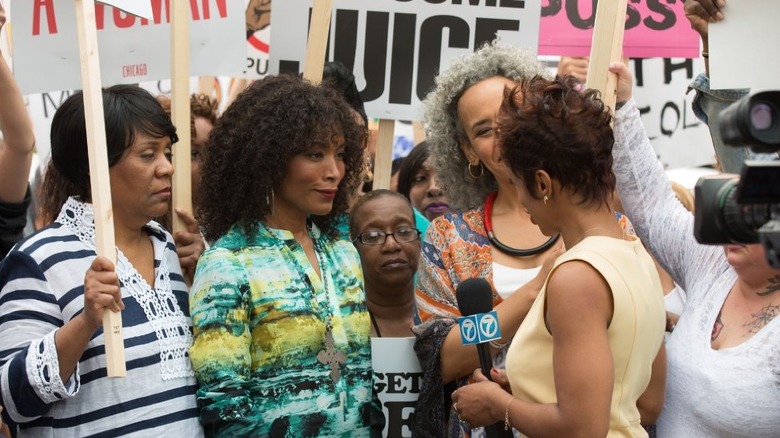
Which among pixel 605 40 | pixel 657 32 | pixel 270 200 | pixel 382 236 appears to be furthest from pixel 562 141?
pixel 657 32

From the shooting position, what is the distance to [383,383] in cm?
368

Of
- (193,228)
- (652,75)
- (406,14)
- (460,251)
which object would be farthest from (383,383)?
(652,75)

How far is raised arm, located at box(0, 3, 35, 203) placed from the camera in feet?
11.6

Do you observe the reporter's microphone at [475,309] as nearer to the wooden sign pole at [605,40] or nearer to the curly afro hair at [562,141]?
the curly afro hair at [562,141]

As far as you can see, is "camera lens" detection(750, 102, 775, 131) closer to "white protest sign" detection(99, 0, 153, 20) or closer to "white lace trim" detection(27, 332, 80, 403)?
"white lace trim" detection(27, 332, 80, 403)

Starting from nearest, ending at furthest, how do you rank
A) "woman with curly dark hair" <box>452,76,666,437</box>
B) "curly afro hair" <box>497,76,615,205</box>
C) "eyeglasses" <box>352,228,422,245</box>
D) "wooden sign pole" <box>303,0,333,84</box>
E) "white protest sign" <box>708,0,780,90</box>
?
"woman with curly dark hair" <box>452,76,666,437</box> → "curly afro hair" <box>497,76,615,205</box> → "white protest sign" <box>708,0,780,90</box> → "wooden sign pole" <box>303,0,333,84</box> → "eyeglasses" <box>352,228,422,245</box>

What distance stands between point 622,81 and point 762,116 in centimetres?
166

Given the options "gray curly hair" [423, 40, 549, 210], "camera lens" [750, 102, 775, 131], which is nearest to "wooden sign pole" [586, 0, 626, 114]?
"gray curly hair" [423, 40, 549, 210]

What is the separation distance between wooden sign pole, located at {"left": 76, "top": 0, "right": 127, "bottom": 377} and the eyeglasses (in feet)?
4.61

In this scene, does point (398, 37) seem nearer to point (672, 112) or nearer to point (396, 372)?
point (396, 372)

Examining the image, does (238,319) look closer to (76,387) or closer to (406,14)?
(76,387)

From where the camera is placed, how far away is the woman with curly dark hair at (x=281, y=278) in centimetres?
316

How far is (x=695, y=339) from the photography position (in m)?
3.24

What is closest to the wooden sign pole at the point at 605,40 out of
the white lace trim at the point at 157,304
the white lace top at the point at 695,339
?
the white lace top at the point at 695,339
